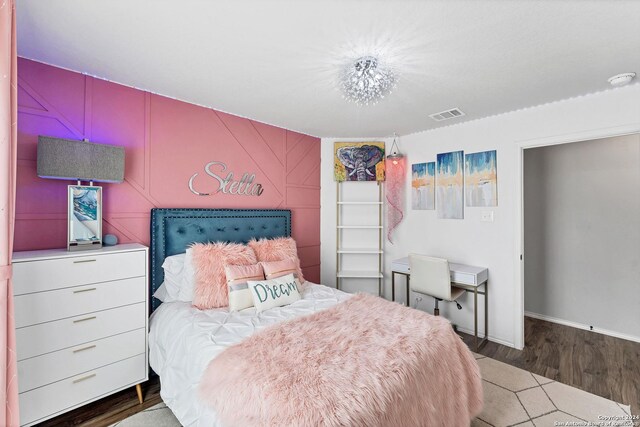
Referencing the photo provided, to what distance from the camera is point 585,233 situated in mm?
3246

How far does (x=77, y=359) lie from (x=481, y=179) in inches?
151

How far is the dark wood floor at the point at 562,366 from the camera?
1891mm

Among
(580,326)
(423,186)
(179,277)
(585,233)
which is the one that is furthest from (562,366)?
(179,277)

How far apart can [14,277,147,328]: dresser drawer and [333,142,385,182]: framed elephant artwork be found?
2643 mm

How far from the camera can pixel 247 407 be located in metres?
1.14

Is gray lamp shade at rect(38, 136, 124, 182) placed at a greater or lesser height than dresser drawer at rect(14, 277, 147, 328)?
greater

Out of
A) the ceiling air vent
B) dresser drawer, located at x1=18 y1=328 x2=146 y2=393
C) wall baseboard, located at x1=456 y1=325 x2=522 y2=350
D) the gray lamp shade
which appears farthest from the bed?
the ceiling air vent

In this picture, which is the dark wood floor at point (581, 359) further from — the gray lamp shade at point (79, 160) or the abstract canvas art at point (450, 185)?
the gray lamp shade at point (79, 160)

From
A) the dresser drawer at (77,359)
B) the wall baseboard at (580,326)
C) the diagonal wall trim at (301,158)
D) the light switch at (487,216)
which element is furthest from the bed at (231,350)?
the wall baseboard at (580,326)

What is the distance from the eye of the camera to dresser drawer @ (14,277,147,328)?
1550 mm

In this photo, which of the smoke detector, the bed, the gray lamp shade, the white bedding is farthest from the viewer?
the smoke detector

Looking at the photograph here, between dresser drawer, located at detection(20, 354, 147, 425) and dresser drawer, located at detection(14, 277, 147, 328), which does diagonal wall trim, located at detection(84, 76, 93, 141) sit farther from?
dresser drawer, located at detection(20, 354, 147, 425)

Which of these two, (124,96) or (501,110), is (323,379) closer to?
(124,96)

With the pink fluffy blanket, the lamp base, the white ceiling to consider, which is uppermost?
the white ceiling
